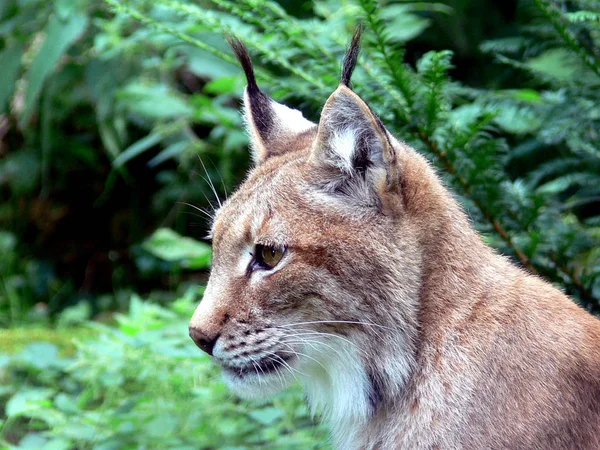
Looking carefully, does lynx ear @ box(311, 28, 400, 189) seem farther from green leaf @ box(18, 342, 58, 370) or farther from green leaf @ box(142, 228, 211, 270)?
green leaf @ box(142, 228, 211, 270)

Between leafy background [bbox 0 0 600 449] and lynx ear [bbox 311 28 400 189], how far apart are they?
642 mm

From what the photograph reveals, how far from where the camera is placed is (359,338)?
3.03 meters

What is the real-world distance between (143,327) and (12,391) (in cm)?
86

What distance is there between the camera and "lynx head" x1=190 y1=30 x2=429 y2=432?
2971mm

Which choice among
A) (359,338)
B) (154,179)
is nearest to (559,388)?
(359,338)

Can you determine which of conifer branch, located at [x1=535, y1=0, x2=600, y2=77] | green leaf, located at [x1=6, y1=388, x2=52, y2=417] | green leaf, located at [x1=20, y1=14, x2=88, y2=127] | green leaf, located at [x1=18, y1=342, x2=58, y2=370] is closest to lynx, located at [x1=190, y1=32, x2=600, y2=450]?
conifer branch, located at [x1=535, y1=0, x2=600, y2=77]

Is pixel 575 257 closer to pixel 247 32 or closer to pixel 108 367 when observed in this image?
pixel 247 32

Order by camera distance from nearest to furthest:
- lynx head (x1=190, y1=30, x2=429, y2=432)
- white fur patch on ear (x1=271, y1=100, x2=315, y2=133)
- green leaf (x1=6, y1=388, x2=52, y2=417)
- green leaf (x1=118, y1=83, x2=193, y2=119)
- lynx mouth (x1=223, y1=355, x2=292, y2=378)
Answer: lynx head (x1=190, y1=30, x2=429, y2=432) < lynx mouth (x1=223, y1=355, x2=292, y2=378) < white fur patch on ear (x1=271, y1=100, x2=315, y2=133) < green leaf (x1=6, y1=388, x2=52, y2=417) < green leaf (x1=118, y1=83, x2=193, y2=119)

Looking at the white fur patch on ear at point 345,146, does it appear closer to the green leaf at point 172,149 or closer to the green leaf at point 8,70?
the green leaf at point 8,70

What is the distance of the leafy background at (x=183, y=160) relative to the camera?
3.99 meters

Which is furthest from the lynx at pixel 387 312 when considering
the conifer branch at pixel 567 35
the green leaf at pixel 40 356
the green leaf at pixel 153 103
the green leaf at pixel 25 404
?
the green leaf at pixel 153 103

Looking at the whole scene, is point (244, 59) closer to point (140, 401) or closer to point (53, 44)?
point (140, 401)

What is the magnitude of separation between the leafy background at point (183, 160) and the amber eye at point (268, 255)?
49 cm

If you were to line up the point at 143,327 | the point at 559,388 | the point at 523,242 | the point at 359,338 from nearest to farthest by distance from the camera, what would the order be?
the point at 559,388, the point at 359,338, the point at 523,242, the point at 143,327
